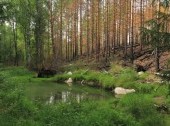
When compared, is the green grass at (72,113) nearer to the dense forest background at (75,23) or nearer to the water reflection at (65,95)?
the water reflection at (65,95)

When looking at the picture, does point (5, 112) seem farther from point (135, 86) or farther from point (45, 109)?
point (135, 86)

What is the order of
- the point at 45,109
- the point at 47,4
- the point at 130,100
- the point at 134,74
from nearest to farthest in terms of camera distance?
the point at 45,109 → the point at 130,100 → the point at 134,74 → the point at 47,4

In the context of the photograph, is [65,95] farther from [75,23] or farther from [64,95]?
[75,23]

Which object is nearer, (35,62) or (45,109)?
(45,109)

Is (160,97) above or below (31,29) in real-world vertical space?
below

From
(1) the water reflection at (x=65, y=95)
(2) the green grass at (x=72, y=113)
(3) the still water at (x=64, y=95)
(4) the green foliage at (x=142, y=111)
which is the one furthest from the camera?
(3) the still water at (x=64, y=95)

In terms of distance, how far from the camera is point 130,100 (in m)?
12.7

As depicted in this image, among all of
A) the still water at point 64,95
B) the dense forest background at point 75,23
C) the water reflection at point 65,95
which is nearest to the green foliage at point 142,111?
the water reflection at point 65,95

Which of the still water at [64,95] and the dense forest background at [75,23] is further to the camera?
the dense forest background at [75,23]

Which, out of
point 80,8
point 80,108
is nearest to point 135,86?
point 80,108

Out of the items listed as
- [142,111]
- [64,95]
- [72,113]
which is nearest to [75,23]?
[64,95]

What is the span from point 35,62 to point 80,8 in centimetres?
1465

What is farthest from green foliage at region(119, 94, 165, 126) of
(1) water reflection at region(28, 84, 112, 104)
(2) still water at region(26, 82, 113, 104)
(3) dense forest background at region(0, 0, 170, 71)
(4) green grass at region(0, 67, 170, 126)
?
(3) dense forest background at region(0, 0, 170, 71)

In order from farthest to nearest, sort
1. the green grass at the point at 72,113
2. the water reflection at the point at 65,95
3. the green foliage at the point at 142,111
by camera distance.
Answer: the water reflection at the point at 65,95, the green foliage at the point at 142,111, the green grass at the point at 72,113
